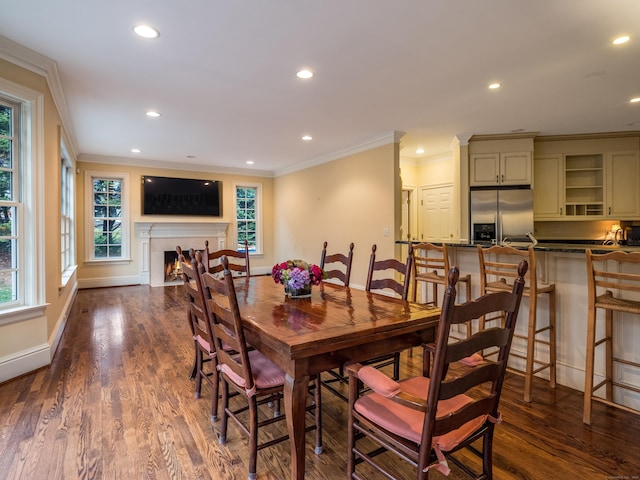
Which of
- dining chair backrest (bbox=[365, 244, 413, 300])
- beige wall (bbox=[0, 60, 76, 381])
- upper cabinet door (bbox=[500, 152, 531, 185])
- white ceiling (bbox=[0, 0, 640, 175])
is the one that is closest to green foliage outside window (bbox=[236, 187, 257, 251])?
white ceiling (bbox=[0, 0, 640, 175])

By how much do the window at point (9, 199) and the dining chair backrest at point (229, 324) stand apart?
208 cm

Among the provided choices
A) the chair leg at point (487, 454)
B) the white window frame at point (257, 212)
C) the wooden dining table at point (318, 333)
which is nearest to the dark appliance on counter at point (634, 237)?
the wooden dining table at point (318, 333)

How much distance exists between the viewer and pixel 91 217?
648 cm

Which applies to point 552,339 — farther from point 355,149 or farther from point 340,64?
point 355,149

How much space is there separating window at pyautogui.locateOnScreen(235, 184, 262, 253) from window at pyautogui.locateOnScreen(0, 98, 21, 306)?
5433 mm

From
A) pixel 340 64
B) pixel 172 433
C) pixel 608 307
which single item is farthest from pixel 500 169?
pixel 172 433

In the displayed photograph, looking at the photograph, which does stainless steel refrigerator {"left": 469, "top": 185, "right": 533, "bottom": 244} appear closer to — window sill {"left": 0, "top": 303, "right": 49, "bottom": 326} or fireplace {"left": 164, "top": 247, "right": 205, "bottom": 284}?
window sill {"left": 0, "top": 303, "right": 49, "bottom": 326}

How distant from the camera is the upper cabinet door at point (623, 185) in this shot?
5043 millimetres

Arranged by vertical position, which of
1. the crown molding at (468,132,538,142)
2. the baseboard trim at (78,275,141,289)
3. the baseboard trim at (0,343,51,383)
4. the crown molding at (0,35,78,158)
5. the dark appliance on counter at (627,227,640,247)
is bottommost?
the baseboard trim at (0,343,51,383)

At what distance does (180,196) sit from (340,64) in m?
5.55

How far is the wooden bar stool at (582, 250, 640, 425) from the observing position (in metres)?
1.97

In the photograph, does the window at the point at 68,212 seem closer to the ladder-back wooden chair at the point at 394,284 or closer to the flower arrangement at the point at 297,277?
the flower arrangement at the point at 297,277

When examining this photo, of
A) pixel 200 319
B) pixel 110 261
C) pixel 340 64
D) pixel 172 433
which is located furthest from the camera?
pixel 110 261

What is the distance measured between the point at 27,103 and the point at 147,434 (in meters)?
2.78
